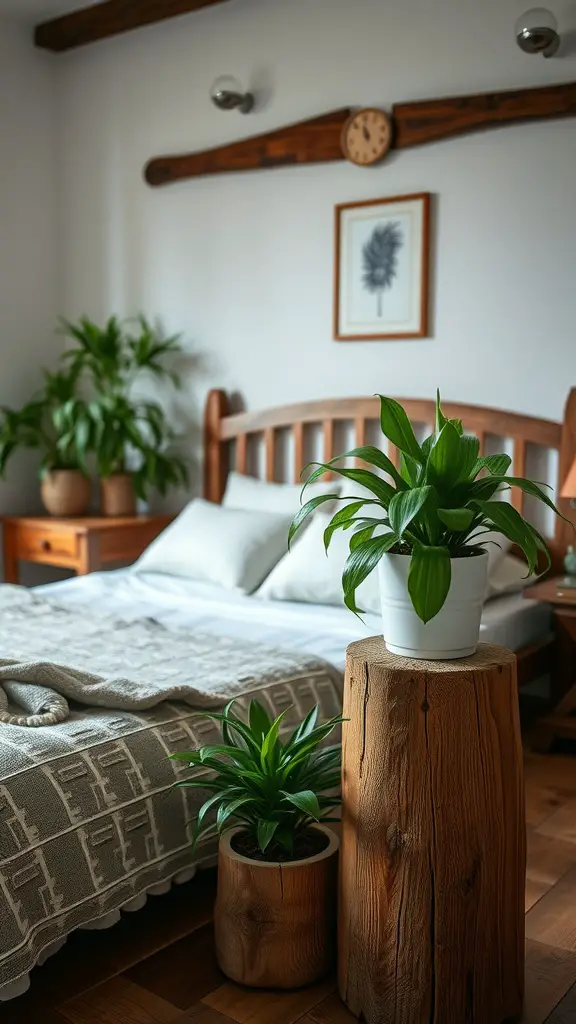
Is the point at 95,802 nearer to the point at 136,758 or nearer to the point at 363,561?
Result: the point at 136,758

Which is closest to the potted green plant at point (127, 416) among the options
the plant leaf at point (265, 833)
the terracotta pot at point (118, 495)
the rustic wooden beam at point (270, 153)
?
the terracotta pot at point (118, 495)

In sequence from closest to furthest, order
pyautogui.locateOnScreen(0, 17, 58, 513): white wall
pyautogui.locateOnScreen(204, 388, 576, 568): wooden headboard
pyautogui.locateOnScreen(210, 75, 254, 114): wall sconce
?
pyautogui.locateOnScreen(204, 388, 576, 568): wooden headboard, pyautogui.locateOnScreen(210, 75, 254, 114): wall sconce, pyautogui.locateOnScreen(0, 17, 58, 513): white wall

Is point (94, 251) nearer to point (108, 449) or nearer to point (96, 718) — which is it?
point (108, 449)

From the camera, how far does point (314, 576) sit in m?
3.21

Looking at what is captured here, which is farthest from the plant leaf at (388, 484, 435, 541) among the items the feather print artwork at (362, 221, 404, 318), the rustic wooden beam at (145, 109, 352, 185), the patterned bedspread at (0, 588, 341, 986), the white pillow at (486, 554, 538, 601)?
the rustic wooden beam at (145, 109, 352, 185)

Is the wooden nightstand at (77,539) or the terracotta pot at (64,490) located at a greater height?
the terracotta pot at (64,490)

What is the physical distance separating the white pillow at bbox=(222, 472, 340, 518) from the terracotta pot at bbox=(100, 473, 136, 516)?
1.72ft

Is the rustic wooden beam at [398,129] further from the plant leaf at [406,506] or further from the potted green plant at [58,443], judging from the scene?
the plant leaf at [406,506]

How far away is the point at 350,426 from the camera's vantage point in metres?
3.76

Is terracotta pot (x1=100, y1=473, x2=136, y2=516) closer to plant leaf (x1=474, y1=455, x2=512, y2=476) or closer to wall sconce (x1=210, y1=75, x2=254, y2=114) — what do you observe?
wall sconce (x1=210, y1=75, x2=254, y2=114)

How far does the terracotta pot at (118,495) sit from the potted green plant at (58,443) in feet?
0.32

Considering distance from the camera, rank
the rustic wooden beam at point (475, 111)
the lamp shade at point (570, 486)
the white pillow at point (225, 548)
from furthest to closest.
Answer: the white pillow at point (225, 548)
the rustic wooden beam at point (475, 111)
the lamp shade at point (570, 486)

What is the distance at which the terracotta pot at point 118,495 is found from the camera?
4.26 m

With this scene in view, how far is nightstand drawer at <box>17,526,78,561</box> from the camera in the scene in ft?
13.2
